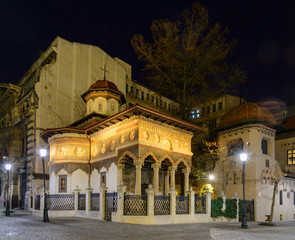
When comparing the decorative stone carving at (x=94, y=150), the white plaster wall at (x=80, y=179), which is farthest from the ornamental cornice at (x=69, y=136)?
the white plaster wall at (x=80, y=179)

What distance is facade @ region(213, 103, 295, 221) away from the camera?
28.3 metres

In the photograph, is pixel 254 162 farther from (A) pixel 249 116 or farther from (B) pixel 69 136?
(B) pixel 69 136

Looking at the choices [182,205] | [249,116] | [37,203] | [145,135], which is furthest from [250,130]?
[37,203]

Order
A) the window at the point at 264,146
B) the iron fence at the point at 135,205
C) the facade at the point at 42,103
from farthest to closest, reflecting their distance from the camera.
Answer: the facade at the point at 42,103, the window at the point at 264,146, the iron fence at the point at 135,205

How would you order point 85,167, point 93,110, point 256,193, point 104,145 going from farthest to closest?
1. point 93,110
2. point 256,193
3. point 85,167
4. point 104,145

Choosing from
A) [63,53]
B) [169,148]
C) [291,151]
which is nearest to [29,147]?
[63,53]

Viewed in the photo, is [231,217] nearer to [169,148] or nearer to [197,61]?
[169,148]

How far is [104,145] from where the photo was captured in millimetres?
24297

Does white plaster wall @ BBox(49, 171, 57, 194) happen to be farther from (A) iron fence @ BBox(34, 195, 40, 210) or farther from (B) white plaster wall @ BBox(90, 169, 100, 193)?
(B) white plaster wall @ BBox(90, 169, 100, 193)

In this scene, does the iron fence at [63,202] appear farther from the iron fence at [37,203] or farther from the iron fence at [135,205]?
the iron fence at [135,205]

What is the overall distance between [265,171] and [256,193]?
8.26ft

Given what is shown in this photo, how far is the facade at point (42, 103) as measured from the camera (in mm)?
32438

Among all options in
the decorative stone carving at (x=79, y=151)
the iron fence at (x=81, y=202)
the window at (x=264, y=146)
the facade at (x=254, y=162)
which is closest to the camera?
the iron fence at (x=81, y=202)

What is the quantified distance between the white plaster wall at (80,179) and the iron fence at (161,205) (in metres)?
9.96
